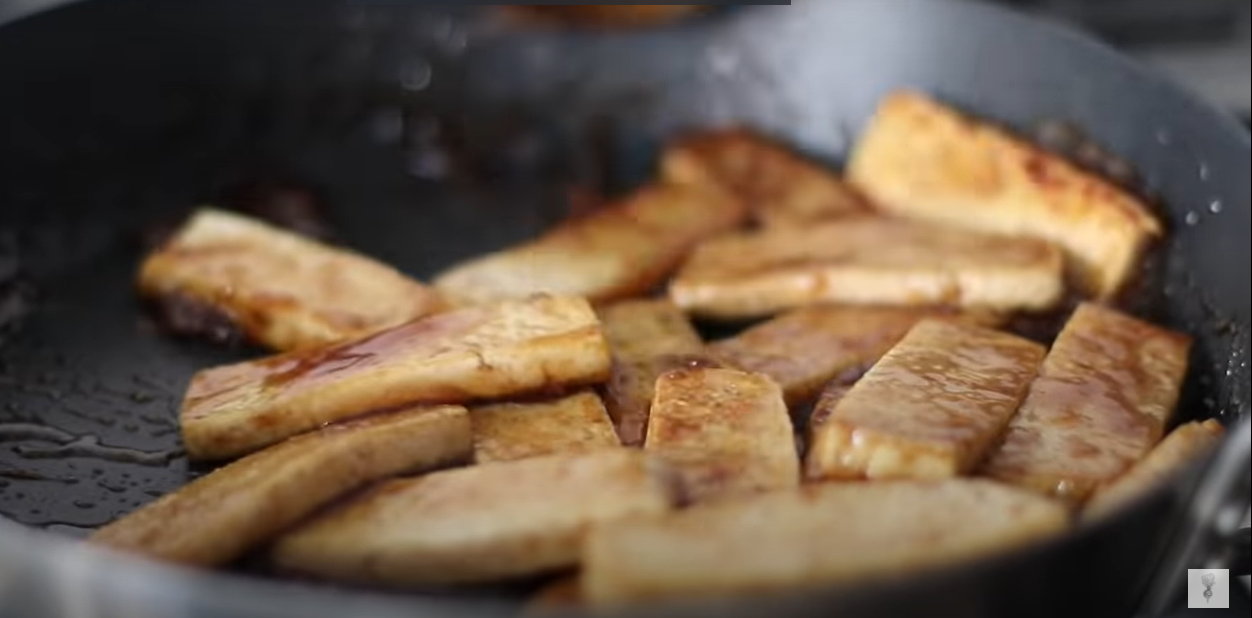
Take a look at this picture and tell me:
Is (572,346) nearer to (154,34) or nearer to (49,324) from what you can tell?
(49,324)

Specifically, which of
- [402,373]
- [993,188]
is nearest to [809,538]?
[402,373]

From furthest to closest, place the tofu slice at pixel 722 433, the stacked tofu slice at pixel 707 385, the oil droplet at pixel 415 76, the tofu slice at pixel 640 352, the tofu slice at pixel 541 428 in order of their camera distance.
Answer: the oil droplet at pixel 415 76 → the tofu slice at pixel 640 352 → the tofu slice at pixel 541 428 → the tofu slice at pixel 722 433 → the stacked tofu slice at pixel 707 385

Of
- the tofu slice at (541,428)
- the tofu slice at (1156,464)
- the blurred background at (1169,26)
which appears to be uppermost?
the blurred background at (1169,26)

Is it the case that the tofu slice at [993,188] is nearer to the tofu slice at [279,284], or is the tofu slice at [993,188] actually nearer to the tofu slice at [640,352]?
the tofu slice at [640,352]

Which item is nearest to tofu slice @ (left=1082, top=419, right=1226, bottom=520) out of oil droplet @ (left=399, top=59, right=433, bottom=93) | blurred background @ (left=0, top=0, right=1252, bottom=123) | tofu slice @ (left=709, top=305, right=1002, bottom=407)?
tofu slice @ (left=709, top=305, right=1002, bottom=407)

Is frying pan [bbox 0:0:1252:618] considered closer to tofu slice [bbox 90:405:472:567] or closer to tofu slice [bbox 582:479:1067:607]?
tofu slice [bbox 90:405:472:567]

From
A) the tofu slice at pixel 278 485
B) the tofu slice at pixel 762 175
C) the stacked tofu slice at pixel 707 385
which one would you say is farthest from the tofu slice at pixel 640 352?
the tofu slice at pixel 762 175

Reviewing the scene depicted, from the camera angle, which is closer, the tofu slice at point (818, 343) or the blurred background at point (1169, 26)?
the tofu slice at point (818, 343)

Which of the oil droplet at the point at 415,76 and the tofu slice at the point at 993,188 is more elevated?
the oil droplet at the point at 415,76
